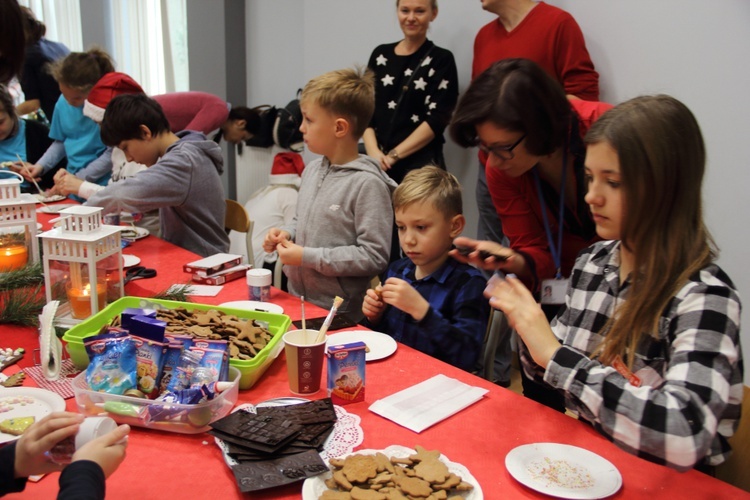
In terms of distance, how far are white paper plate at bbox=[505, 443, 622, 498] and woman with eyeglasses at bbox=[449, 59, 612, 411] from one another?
22.9 inches

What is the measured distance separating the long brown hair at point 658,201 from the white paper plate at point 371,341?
0.57 metres

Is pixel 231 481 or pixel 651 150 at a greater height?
pixel 651 150

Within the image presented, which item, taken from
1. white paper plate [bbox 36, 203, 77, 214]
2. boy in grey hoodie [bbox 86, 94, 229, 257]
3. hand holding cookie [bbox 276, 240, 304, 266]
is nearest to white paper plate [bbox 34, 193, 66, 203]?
white paper plate [bbox 36, 203, 77, 214]

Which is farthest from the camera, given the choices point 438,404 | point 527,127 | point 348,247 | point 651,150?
point 348,247

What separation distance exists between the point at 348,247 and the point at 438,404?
1.00 metres

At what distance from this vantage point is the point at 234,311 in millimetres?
1692

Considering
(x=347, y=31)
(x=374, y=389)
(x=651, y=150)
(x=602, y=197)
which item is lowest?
(x=374, y=389)

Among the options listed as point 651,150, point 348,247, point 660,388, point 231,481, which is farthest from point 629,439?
point 348,247

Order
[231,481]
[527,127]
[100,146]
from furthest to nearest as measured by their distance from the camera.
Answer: [100,146]
[527,127]
[231,481]

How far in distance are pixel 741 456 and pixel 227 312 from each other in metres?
1.26

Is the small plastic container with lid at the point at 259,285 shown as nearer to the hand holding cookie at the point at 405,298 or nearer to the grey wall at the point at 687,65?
the hand holding cookie at the point at 405,298

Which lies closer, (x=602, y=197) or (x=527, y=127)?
(x=602, y=197)

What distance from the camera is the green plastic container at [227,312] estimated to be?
1367 millimetres

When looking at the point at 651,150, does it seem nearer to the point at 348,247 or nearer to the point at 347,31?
the point at 348,247
